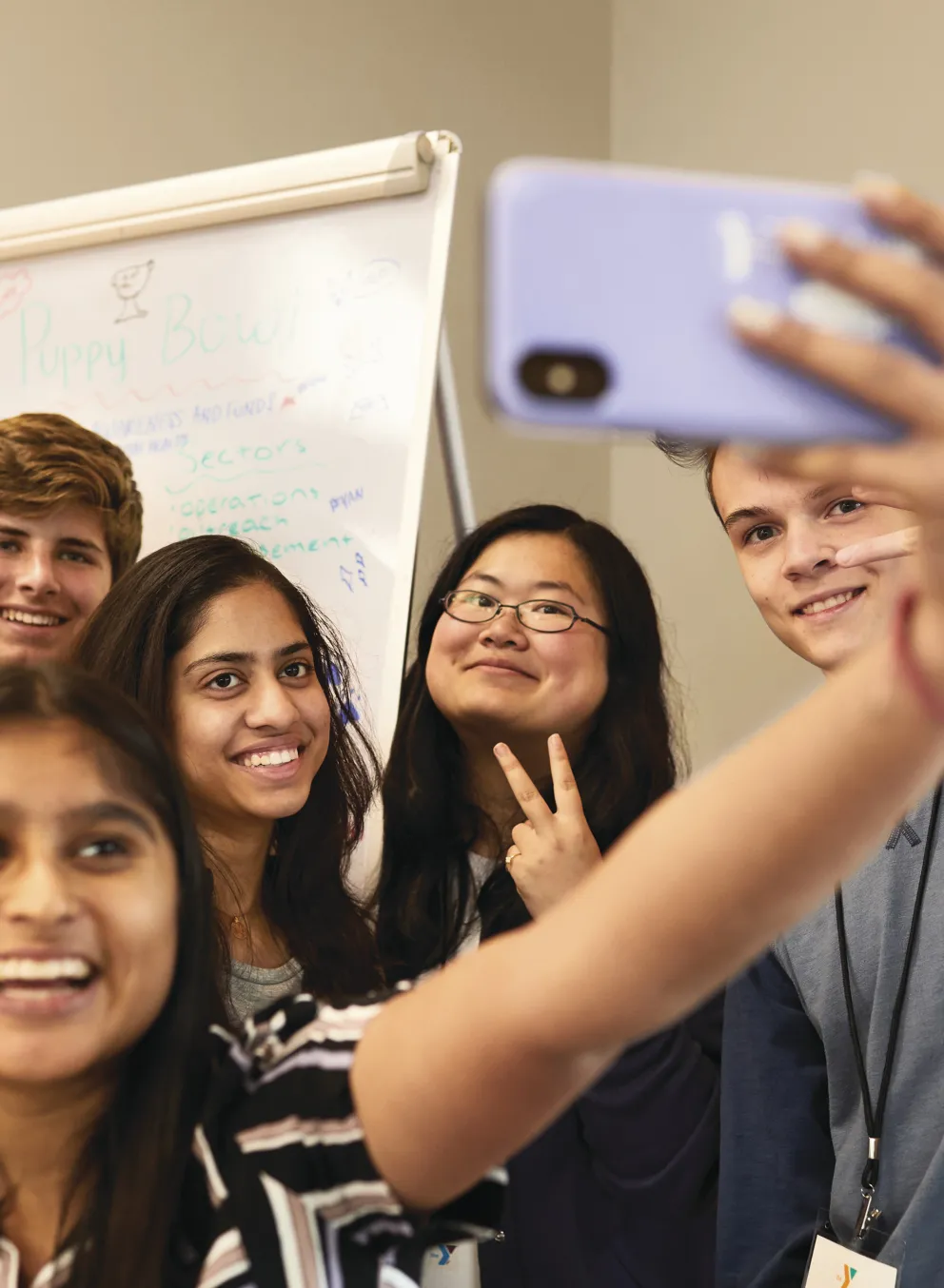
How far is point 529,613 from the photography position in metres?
1.68

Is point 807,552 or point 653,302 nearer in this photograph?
point 653,302

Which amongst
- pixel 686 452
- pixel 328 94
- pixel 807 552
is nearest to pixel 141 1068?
pixel 807 552

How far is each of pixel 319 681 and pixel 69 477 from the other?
0.52 meters

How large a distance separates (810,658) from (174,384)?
108 cm

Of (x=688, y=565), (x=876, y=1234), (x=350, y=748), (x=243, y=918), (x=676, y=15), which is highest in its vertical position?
(x=676, y=15)

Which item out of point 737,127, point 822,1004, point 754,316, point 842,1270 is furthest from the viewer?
point 737,127

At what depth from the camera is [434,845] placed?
168cm

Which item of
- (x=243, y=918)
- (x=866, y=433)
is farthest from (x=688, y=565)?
(x=866, y=433)

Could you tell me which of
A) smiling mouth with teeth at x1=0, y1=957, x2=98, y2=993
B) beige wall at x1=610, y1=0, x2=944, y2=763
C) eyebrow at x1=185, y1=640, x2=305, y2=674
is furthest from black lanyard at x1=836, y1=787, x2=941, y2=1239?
beige wall at x1=610, y1=0, x2=944, y2=763

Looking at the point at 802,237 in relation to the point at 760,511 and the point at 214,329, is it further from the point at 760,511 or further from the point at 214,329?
the point at 214,329

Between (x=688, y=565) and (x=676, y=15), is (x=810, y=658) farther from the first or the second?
(x=676, y=15)

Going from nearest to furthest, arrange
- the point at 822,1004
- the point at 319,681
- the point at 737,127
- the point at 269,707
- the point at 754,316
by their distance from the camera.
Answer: the point at 754,316
the point at 822,1004
the point at 269,707
the point at 319,681
the point at 737,127

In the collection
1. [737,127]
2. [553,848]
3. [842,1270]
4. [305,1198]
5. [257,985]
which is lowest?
[842,1270]

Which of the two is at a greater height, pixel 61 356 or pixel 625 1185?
pixel 61 356
